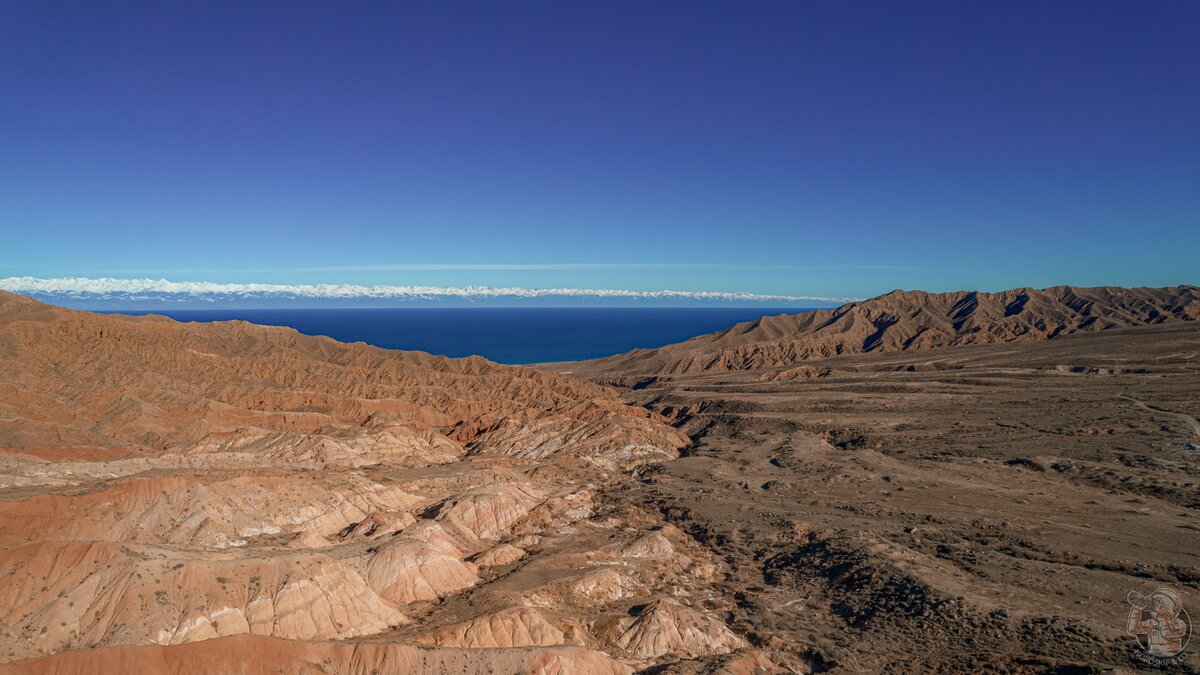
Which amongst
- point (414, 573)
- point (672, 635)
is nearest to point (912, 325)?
point (672, 635)

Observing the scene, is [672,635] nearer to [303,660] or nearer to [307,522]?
[303,660]

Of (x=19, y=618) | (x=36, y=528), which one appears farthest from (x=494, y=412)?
(x=19, y=618)

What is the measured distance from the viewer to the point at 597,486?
213ft

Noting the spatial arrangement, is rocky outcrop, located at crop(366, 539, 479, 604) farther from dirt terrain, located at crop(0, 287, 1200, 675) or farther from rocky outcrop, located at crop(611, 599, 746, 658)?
rocky outcrop, located at crop(611, 599, 746, 658)

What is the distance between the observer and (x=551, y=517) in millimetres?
53125

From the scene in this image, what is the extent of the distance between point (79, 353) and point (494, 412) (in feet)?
159

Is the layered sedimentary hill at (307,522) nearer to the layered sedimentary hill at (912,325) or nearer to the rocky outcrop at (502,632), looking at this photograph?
the rocky outcrop at (502,632)

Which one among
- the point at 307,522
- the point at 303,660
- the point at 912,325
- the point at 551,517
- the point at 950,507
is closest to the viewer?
the point at 303,660

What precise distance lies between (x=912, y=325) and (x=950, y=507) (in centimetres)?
11918

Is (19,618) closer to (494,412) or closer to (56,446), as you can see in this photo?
(56,446)

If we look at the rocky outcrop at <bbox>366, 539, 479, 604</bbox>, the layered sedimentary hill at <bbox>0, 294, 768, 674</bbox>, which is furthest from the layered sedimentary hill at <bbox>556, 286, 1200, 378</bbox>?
the rocky outcrop at <bbox>366, 539, 479, 604</bbox>

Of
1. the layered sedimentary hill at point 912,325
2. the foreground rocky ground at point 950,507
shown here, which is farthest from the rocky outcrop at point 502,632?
the layered sedimentary hill at point 912,325

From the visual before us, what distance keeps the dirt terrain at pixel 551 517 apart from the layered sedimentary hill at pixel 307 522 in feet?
0.59

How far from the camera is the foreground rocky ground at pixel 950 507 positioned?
33.2 metres
